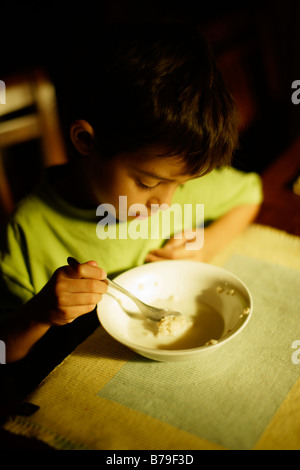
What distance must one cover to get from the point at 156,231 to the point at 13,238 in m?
0.34

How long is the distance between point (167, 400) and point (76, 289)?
22 cm

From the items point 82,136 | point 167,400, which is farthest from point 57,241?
point 167,400

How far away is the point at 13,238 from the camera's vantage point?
2.89 ft

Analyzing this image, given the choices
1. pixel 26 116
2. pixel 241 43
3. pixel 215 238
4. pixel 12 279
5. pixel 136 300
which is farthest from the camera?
pixel 241 43

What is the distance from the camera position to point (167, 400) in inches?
22.4

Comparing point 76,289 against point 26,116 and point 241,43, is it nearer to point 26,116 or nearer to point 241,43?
point 26,116

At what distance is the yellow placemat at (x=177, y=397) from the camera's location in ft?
1.70

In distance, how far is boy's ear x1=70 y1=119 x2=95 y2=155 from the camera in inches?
29.5

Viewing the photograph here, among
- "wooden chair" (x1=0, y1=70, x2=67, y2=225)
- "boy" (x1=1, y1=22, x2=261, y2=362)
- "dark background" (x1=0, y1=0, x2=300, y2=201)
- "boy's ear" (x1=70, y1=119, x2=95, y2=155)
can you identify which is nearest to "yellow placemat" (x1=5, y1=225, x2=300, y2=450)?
"boy" (x1=1, y1=22, x2=261, y2=362)

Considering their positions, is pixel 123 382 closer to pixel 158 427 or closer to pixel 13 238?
pixel 158 427

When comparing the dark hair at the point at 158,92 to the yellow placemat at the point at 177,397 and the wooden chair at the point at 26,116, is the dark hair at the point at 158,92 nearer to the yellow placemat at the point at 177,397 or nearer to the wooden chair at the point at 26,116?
the yellow placemat at the point at 177,397

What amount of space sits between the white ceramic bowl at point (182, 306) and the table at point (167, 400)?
4 centimetres

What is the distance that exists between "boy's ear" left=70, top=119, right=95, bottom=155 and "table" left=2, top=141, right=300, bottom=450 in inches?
13.6

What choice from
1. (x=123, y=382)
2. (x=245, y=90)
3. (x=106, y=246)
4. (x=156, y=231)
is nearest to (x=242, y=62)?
(x=245, y=90)
